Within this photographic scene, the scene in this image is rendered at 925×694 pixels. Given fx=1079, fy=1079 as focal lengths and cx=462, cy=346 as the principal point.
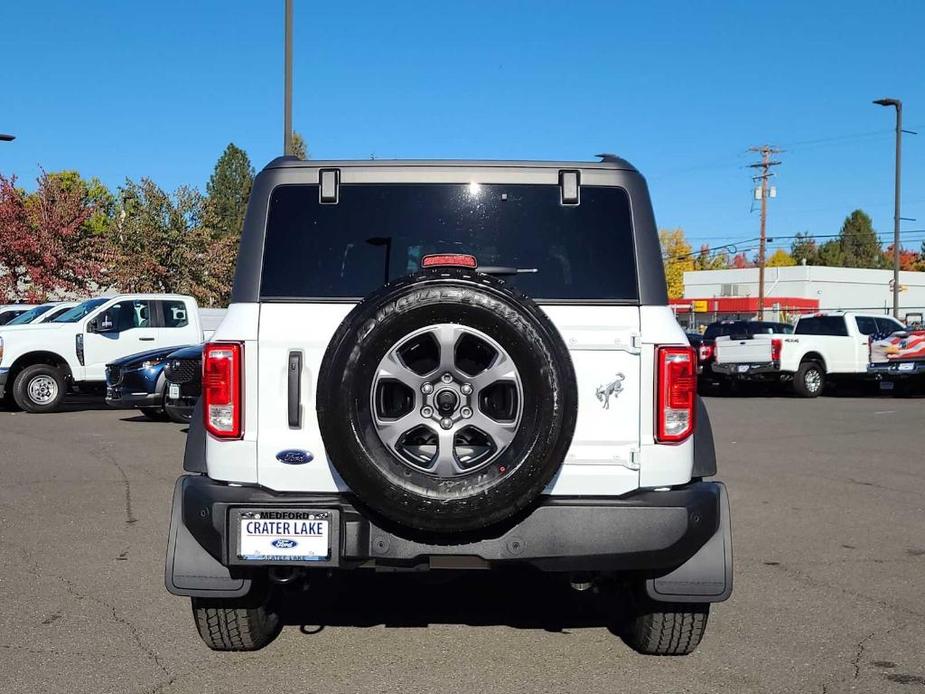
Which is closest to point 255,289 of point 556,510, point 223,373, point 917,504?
point 223,373

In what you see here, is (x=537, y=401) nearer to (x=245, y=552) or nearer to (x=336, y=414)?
(x=336, y=414)

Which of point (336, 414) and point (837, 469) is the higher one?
point (336, 414)

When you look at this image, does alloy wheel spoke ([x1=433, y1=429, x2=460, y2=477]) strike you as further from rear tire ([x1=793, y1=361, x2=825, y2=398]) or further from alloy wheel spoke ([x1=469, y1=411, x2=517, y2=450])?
rear tire ([x1=793, y1=361, x2=825, y2=398])

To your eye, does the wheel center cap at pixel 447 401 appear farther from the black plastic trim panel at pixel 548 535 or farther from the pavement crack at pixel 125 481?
the pavement crack at pixel 125 481

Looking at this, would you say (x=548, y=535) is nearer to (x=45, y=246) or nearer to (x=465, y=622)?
(x=465, y=622)

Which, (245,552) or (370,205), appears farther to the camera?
(370,205)

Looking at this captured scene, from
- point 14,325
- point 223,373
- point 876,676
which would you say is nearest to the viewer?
point 223,373

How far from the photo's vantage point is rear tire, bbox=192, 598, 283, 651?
4.61 metres

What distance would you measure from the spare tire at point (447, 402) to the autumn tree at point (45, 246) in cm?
3530

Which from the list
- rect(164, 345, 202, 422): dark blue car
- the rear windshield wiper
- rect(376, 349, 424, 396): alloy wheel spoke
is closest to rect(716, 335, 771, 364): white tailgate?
rect(164, 345, 202, 422): dark blue car

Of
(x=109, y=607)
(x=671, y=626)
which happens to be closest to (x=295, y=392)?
(x=671, y=626)

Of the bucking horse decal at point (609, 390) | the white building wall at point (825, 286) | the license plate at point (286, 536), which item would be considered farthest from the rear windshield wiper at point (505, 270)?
the white building wall at point (825, 286)

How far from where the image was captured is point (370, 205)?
176 inches

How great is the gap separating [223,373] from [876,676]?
117 inches
